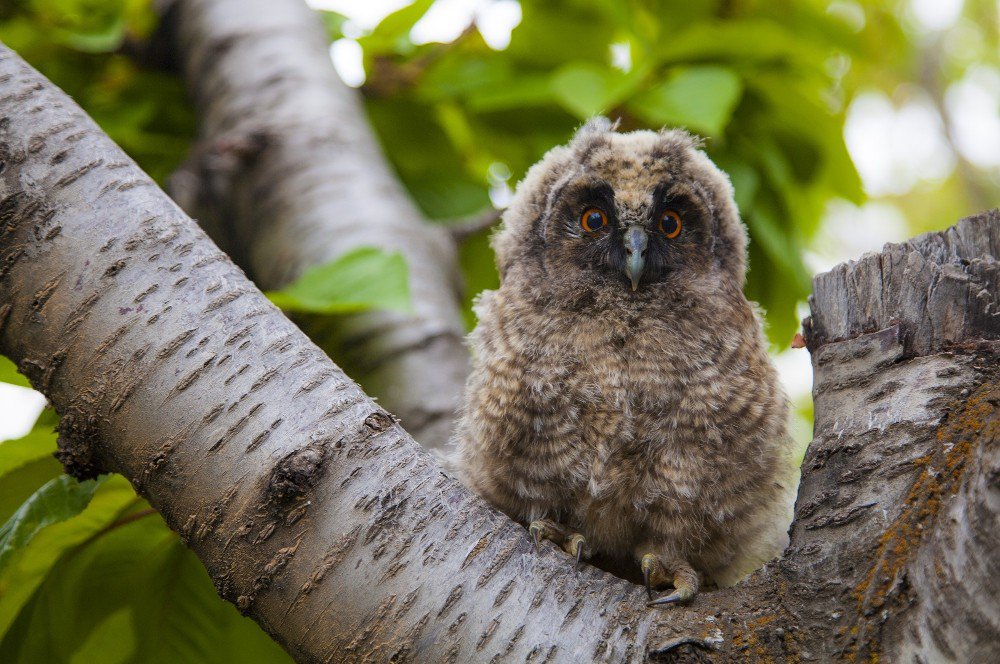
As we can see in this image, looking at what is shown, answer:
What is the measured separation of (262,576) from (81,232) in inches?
26.8

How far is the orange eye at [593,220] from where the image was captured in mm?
2150

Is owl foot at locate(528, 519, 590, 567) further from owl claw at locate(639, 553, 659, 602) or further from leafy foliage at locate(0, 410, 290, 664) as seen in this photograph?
leafy foliage at locate(0, 410, 290, 664)

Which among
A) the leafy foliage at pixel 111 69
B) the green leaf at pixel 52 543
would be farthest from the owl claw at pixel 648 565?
the leafy foliage at pixel 111 69

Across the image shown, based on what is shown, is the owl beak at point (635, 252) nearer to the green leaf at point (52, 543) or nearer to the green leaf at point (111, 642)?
the green leaf at point (52, 543)

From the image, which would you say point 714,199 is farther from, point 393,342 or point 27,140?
point 27,140

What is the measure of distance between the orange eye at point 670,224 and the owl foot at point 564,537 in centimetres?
80

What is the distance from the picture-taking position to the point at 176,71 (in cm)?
347

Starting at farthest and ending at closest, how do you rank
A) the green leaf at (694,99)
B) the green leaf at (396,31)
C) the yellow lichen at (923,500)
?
the green leaf at (396,31) < the green leaf at (694,99) < the yellow lichen at (923,500)

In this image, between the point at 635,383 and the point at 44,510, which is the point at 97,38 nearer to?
the point at 44,510

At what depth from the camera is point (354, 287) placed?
2174 millimetres

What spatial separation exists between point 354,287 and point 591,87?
0.98 meters

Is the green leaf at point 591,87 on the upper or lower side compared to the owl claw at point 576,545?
upper

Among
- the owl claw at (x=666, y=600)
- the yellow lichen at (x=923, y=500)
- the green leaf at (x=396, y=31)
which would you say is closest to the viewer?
the yellow lichen at (x=923, y=500)

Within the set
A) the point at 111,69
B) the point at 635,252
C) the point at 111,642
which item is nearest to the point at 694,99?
the point at 635,252
